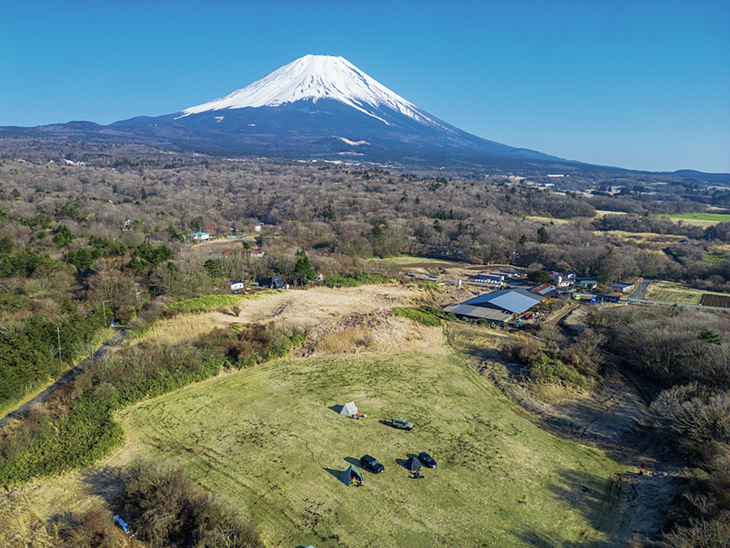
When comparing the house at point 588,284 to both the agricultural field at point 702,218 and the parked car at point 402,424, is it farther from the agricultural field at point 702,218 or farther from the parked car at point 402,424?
the agricultural field at point 702,218

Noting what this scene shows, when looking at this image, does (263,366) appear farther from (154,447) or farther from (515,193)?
(515,193)

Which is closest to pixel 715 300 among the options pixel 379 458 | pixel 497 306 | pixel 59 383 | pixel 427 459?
pixel 497 306

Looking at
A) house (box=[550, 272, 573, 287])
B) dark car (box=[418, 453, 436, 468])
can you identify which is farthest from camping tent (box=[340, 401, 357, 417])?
house (box=[550, 272, 573, 287])

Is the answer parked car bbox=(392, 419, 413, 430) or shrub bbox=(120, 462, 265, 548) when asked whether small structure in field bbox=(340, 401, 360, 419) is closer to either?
parked car bbox=(392, 419, 413, 430)

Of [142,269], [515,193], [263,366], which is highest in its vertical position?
[515,193]

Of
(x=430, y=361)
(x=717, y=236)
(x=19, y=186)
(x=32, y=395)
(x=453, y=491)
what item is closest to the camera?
(x=453, y=491)

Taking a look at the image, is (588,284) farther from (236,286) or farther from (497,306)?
(236,286)

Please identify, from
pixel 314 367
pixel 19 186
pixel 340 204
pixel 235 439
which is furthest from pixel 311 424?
pixel 19 186

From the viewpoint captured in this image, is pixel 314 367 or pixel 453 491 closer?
pixel 453 491
